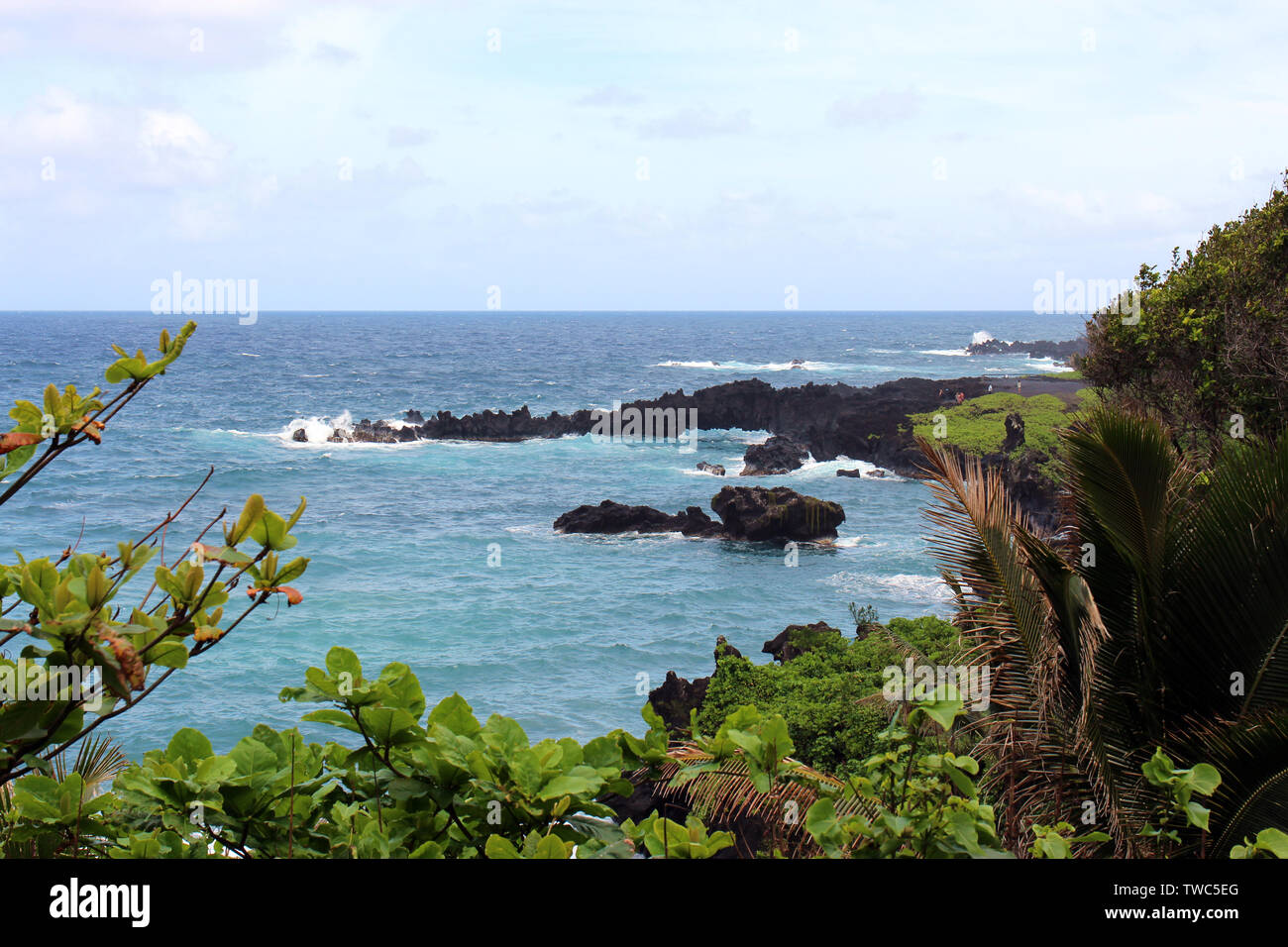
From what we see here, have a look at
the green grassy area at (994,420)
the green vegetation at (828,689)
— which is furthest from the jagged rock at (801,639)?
the green grassy area at (994,420)

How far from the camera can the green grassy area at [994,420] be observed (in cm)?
3284

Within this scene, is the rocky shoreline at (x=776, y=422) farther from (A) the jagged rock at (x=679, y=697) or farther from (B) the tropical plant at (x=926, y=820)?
(B) the tropical plant at (x=926, y=820)

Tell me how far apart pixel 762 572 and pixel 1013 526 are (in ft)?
70.4

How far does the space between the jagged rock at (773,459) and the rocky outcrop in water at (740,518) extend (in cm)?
966

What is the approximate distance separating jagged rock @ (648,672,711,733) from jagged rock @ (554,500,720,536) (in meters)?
15.2

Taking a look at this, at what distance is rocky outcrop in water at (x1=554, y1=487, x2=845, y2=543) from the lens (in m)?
29.3

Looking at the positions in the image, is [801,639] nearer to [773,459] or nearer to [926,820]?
[926,820]

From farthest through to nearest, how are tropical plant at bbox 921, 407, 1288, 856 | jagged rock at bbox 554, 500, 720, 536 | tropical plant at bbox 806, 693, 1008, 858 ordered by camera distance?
jagged rock at bbox 554, 500, 720, 536 < tropical plant at bbox 921, 407, 1288, 856 < tropical plant at bbox 806, 693, 1008, 858

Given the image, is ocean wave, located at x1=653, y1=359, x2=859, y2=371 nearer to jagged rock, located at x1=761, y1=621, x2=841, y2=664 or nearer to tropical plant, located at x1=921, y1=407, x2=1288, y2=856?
jagged rock, located at x1=761, y1=621, x2=841, y2=664

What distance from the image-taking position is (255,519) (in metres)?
1.58

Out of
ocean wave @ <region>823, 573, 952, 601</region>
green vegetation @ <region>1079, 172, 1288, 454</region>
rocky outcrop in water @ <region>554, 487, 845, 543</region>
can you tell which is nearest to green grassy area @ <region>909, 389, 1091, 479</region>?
rocky outcrop in water @ <region>554, 487, 845, 543</region>

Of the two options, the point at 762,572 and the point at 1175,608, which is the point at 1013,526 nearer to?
the point at 1175,608

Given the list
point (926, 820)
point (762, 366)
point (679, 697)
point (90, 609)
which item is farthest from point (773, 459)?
point (762, 366)
